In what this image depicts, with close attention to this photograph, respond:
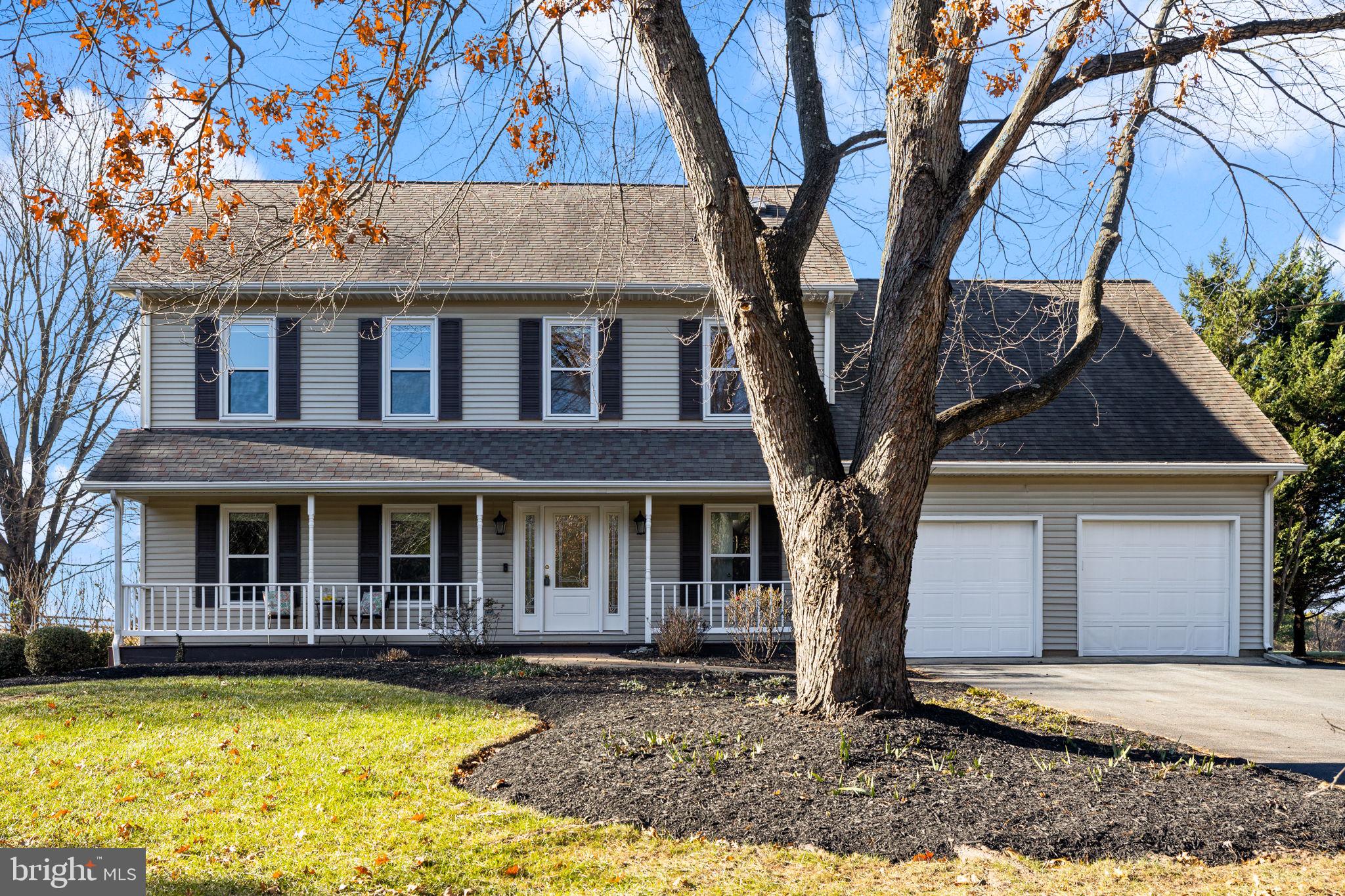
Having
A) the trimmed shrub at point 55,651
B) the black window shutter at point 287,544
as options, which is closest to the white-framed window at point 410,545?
the black window shutter at point 287,544

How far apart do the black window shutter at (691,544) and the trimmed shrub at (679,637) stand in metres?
1.26

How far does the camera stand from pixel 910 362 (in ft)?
A: 21.5

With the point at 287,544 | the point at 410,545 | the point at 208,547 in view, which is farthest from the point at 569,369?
the point at 208,547

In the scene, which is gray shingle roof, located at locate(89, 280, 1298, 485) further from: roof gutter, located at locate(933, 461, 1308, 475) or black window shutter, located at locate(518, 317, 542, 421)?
black window shutter, located at locate(518, 317, 542, 421)

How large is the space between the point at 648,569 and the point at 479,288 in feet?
15.4

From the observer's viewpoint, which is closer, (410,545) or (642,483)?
(642,483)

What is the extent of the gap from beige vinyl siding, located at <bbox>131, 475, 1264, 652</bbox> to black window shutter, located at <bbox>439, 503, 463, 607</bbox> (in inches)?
5.7

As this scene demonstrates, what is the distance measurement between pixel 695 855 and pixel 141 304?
12518 mm

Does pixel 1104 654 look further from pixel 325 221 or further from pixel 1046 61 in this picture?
pixel 325 221

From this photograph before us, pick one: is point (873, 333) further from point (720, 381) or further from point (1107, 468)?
point (1107, 468)

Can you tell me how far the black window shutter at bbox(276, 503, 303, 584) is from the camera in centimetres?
1404

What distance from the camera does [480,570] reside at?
1328cm

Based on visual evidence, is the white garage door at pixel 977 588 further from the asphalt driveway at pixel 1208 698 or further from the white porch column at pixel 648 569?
the white porch column at pixel 648 569

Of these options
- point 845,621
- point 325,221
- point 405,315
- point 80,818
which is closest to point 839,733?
point 845,621
